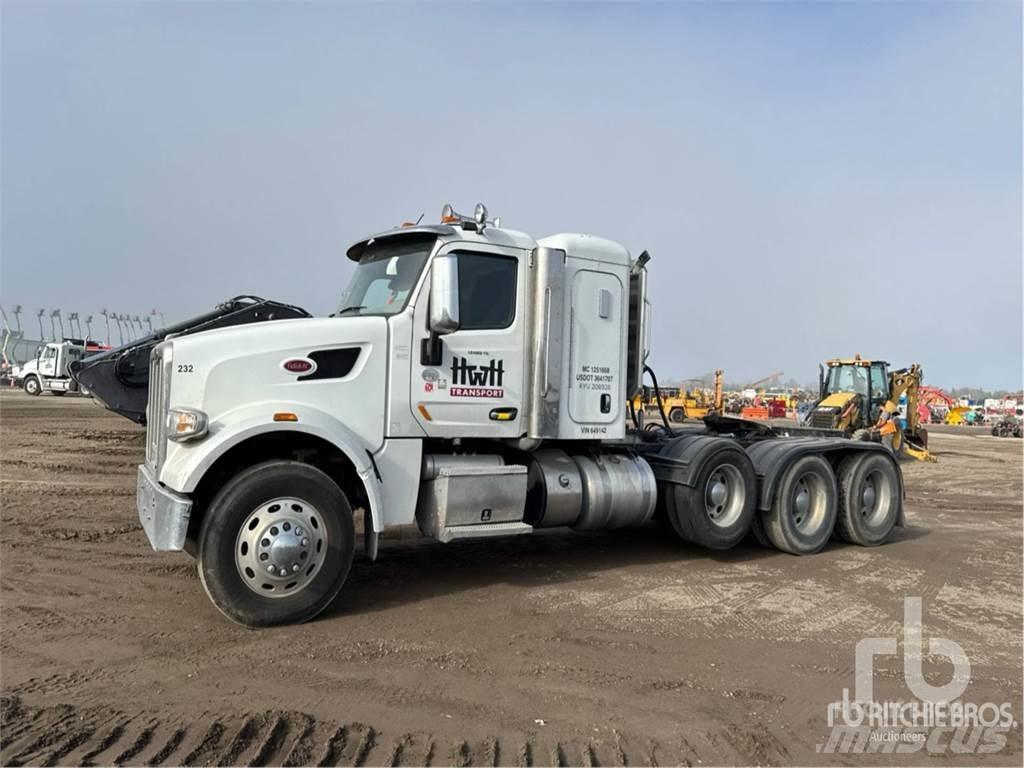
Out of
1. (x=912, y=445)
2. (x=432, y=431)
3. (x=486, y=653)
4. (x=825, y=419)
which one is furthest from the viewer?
(x=912, y=445)

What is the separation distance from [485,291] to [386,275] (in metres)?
0.87

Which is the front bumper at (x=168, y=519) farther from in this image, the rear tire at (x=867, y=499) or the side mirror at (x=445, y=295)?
the rear tire at (x=867, y=499)

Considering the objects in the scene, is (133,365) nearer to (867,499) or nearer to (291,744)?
(291,744)

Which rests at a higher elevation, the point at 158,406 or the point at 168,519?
the point at 158,406

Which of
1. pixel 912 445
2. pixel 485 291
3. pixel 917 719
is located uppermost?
pixel 485 291

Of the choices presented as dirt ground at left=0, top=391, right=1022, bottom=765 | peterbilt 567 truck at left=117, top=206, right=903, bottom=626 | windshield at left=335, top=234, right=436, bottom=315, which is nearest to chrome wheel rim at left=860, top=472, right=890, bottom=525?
dirt ground at left=0, top=391, right=1022, bottom=765

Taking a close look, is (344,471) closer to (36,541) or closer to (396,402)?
(396,402)

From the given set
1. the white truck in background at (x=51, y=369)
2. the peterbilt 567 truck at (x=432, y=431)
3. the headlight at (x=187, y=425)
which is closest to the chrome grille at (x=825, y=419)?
the peterbilt 567 truck at (x=432, y=431)

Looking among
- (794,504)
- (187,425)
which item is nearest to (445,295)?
(187,425)

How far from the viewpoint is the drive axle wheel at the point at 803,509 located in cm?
790

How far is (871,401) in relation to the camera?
20625 millimetres

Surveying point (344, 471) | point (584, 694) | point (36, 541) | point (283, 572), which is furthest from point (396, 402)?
point (36, 541)

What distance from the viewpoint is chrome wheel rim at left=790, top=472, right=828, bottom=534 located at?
830 cm

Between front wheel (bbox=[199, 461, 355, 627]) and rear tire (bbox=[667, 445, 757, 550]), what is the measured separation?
3.51 metres
